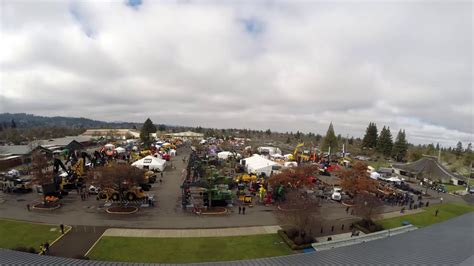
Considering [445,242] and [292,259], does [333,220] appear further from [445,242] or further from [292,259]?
[292,259]

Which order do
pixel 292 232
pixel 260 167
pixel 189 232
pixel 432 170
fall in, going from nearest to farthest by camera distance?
pixel 292 232 → pixel 189 232 → pixel 260 167 → pixel 432 170

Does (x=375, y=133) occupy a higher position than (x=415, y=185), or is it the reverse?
(x=375, y=133)

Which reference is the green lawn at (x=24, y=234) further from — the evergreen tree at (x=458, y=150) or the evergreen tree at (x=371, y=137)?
the evergreen tree at (x=458, y=150)

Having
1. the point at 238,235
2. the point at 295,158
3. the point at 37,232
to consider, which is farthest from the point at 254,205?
the point at 295,158

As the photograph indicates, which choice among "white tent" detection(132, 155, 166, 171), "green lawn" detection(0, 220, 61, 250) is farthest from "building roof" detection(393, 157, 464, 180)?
"green lawn" detection(0, 220, 61, 250)

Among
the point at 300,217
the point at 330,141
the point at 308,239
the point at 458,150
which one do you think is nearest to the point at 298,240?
the point at 308,239

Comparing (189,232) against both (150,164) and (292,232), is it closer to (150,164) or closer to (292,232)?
(292,232)

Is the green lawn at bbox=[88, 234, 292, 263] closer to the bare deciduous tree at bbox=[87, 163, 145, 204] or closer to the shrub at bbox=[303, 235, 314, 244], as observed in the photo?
the shrub at bbox=[303, 235, 314, 244]

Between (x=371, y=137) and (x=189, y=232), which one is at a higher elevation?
(x=371, y=137)
